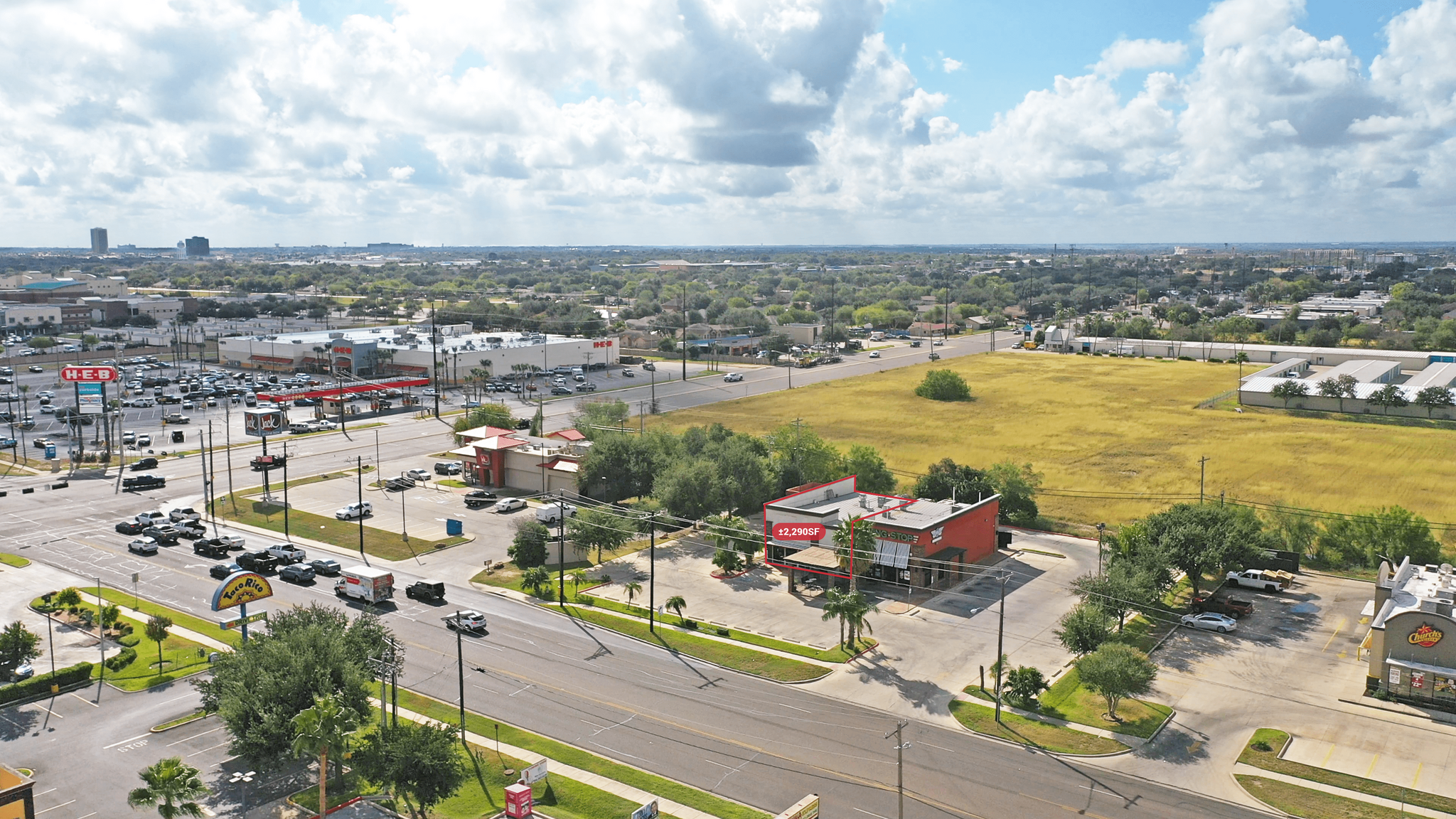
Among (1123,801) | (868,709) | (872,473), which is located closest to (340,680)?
(868,709)

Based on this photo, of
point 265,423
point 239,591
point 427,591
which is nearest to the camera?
point 239,591

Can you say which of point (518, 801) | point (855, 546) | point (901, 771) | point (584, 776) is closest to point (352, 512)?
point (855, 546)

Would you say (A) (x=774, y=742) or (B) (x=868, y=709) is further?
(B) (x=868, y=709)

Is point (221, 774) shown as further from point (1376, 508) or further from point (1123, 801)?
point (1376, 508)

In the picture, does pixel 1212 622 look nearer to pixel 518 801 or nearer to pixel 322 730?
pixel 518 801

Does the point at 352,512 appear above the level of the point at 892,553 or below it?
below

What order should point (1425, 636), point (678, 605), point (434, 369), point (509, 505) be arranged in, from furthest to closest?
point (434, 369) < point (509, 505) < point (678, 605) < point (1425, 636)

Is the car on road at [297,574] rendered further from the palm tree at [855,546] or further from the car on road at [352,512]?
the palm tree at [855,546]
